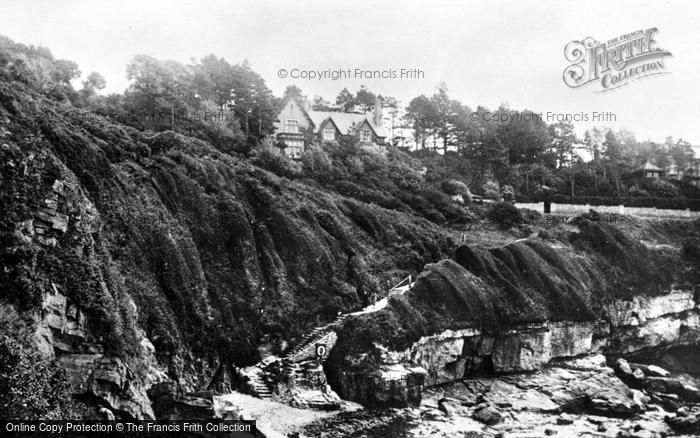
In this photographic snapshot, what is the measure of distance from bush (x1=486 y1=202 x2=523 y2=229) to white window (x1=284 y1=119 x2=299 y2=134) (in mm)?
24309

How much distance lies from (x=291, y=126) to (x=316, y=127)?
12.6 ft

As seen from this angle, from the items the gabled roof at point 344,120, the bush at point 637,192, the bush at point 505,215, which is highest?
the gabled roof at point 344,120

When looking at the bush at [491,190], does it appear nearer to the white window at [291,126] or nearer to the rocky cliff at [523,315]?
the rocky cliff at [523,315]

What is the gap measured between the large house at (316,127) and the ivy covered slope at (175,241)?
1379 cm

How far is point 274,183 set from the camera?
1583 inches

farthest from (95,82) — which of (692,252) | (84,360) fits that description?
(692,252)

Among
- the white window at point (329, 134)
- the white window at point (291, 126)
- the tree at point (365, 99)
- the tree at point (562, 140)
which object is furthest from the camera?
the tree at point (365, 99)

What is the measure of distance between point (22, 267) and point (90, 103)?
31058 millimetres

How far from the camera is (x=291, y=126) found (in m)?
59.4

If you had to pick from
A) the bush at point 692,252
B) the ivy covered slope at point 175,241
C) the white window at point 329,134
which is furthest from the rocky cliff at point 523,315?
the white window at point 329,134

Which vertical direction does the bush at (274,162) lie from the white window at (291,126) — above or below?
below

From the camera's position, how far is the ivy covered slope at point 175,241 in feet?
67.8

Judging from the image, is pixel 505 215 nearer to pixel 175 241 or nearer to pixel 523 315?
pixel 523 315

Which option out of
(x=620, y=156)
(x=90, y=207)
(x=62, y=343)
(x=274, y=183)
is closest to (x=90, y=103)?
Answer: (x=274, y=183)
